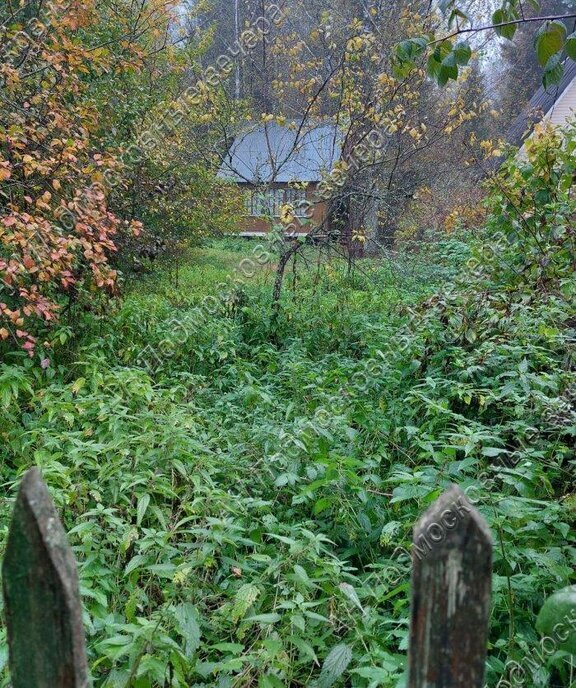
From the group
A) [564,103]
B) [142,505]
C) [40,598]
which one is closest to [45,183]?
[142,505]

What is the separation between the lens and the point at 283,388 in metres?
4.27

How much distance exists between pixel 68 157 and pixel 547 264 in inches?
147

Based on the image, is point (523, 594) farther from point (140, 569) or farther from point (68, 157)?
point (68, 157)

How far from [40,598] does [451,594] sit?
54 cm

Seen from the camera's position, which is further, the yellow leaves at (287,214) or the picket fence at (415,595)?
the yellow leaves at (287,214)

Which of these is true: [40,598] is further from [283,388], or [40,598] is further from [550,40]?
[283,388]

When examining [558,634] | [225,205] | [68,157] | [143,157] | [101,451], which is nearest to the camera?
[558,634]

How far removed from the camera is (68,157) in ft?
12.5

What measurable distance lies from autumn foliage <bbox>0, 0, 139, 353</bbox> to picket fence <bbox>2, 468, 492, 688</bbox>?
3.02 meters

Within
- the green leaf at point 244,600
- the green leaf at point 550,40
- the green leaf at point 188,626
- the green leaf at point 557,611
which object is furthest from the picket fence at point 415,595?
the green leaf at point 550,40

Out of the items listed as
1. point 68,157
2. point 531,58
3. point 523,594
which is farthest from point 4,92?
point 531,58

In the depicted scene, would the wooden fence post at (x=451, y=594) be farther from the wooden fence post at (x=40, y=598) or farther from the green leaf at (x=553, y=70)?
the green leaf at (x=553, y=70)

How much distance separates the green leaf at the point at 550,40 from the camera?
5.50 ft

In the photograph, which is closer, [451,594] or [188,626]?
[451,594]
